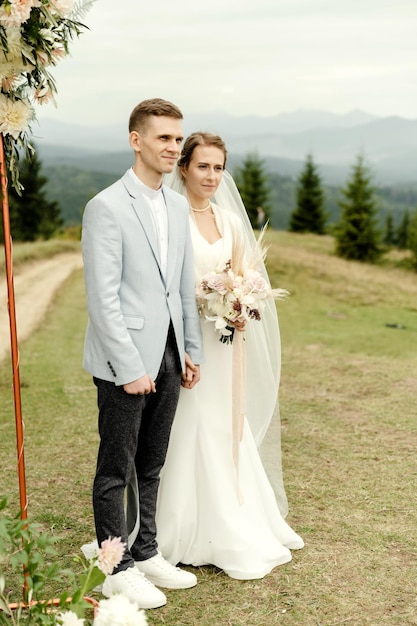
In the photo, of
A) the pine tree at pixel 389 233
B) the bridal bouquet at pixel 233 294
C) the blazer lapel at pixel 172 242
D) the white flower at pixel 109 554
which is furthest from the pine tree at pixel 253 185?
the pine tree at pixel 389 233

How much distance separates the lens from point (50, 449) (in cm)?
671

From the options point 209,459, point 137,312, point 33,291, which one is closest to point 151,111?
point 137,312

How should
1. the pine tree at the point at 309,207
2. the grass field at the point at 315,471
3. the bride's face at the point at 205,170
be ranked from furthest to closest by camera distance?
the pine tree at the point at 309,207, the bride's face at the point at 205,170, the grass field at the point at 315,471

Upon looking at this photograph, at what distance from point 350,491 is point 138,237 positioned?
295cm

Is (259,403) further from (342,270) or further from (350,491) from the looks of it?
(342,270)

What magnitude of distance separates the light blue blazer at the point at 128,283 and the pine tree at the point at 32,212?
151 feet

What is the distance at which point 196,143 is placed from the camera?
4.17m

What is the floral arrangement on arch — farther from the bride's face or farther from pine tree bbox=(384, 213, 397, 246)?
pine tree bbox=(384, 213, 397, 246)

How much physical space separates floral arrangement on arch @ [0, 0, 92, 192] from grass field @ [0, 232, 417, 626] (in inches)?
96.4

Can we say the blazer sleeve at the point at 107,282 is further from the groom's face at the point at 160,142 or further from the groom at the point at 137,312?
the groom's face at the point at 160,142

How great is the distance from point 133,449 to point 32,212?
167ft

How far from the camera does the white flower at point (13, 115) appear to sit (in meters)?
3.19

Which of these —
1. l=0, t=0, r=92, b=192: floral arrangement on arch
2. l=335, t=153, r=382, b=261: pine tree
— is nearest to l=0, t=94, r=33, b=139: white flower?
l=0, t=0, r=92, b=192: floral arrangement on arch

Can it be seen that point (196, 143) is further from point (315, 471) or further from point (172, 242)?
point (315, 471)
